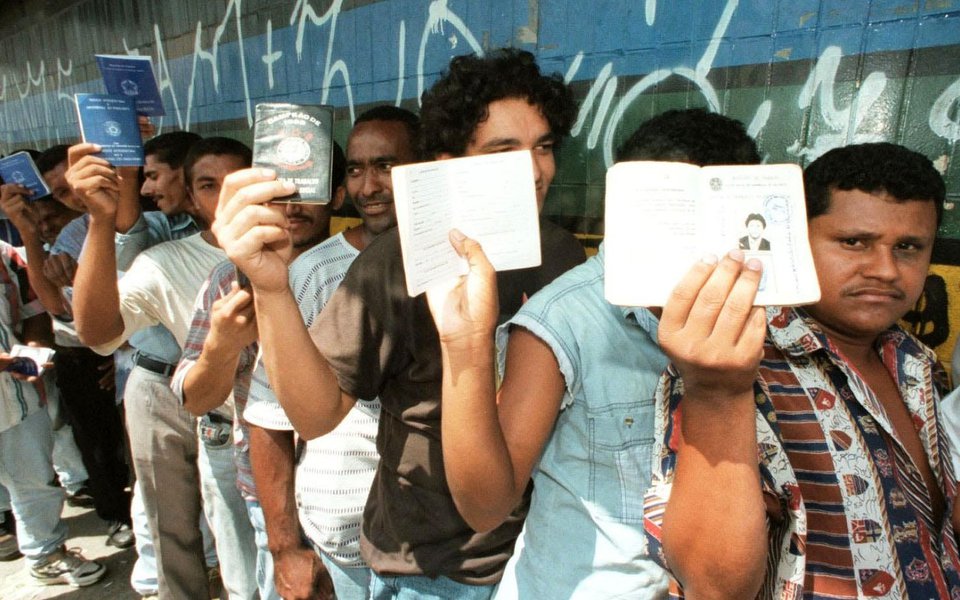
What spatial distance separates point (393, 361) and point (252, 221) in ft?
1.33

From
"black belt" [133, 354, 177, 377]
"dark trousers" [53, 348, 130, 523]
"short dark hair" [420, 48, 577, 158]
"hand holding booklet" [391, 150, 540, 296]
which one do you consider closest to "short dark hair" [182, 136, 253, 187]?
"black belt" [133, 354, 177, 377]

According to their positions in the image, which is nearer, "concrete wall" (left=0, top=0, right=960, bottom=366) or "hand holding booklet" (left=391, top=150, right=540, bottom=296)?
"hand holding booklet" (left=391, top=150, right=540, bottom=296)

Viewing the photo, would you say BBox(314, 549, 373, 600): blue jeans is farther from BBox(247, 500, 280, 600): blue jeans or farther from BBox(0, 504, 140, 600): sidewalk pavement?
BBox(0, 504, 140, 600): sidewalk pavement

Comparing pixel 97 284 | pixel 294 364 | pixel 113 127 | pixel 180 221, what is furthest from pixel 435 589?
pixel 180 221

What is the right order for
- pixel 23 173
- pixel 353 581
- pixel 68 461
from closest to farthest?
1. pixel 353 581
2. pixel 23 173
3. pixel 68 461

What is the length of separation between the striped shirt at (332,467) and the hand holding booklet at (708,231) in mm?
956

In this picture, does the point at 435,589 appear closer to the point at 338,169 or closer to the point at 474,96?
the point at 474,96

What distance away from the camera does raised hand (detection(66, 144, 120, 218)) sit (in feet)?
6.01

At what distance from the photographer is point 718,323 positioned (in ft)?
2.36

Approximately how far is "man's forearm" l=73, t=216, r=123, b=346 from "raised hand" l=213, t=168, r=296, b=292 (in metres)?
1.00

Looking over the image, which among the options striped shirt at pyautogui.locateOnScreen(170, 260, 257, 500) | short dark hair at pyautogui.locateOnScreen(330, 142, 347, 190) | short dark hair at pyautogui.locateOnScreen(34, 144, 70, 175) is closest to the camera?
striped shirt at pyautogui.locateOnScreen(170, 260, 257, 500)

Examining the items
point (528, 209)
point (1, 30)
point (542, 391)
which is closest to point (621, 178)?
point (528, 209)

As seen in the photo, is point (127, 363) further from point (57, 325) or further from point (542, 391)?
point (542, 391)

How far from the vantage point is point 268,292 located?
3.51ft
